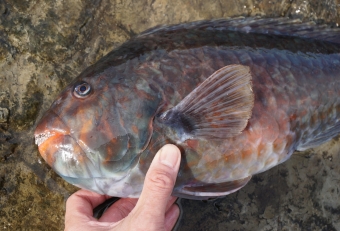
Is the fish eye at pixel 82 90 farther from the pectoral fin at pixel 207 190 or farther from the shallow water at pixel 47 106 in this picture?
the shallow water at pixel 47 106

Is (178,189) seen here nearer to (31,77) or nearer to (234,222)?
(234,222)

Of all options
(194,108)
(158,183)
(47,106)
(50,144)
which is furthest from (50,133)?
(47,106)

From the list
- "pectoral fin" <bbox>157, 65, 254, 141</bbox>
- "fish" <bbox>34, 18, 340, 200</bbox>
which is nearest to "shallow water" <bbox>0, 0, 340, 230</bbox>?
"fish" <bbox>34, 18, 340, 200</bbox>

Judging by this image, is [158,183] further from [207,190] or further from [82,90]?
[82,90]

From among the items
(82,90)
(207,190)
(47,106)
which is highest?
(82,90)

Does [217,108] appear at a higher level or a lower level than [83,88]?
lower

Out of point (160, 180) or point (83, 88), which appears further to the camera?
point (83, 88)

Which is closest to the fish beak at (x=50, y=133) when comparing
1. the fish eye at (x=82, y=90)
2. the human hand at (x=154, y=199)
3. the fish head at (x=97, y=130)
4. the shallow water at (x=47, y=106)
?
the fish head at (x=97, y=130)

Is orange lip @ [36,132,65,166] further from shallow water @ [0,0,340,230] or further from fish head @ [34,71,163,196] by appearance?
shallow water @ [0,0,340,230]
